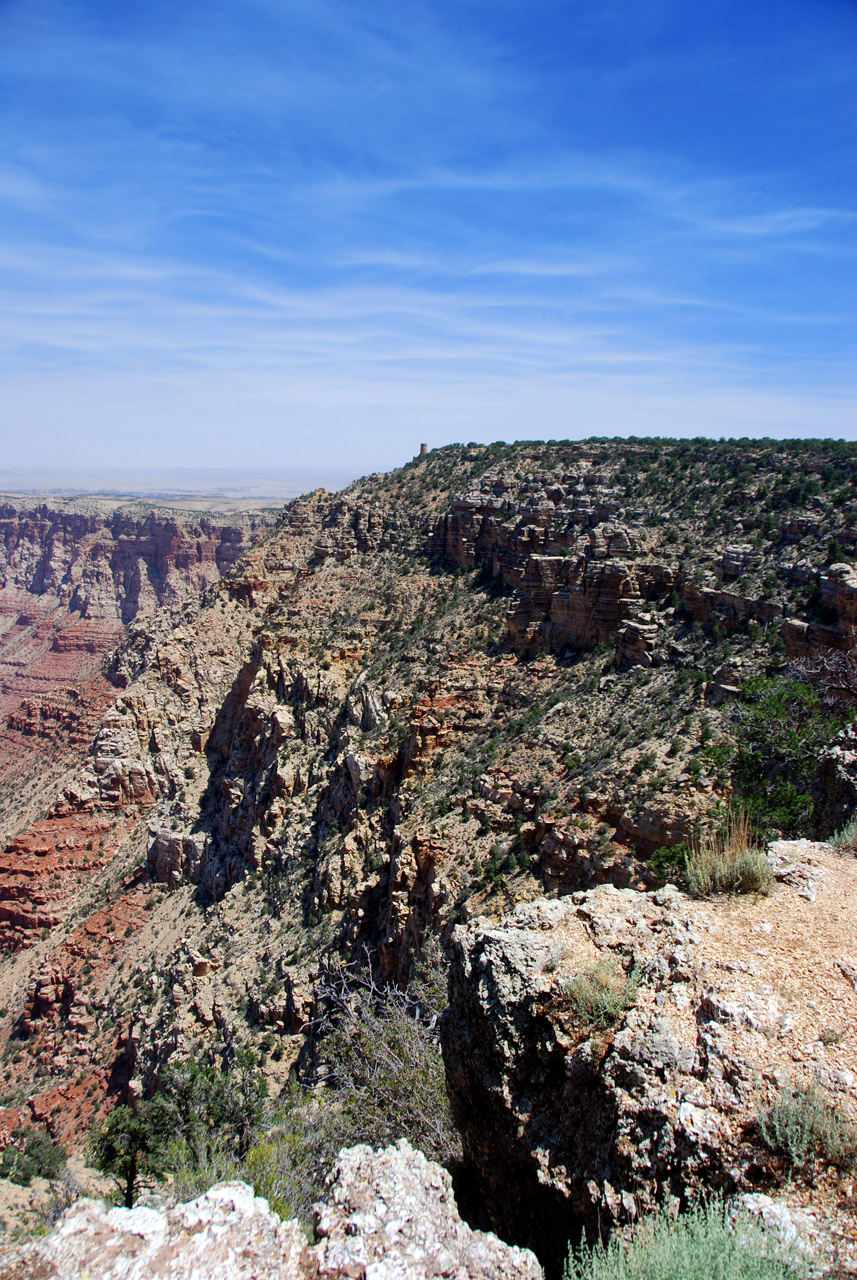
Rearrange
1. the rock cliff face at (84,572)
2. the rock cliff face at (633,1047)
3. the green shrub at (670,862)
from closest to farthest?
the rock cliff face at (633,1047), the green shrub at (670,862), the rock cliff face at (84,572)

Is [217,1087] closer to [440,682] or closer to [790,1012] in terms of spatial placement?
[440,682]

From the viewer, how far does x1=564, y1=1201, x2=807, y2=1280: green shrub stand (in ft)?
16.4

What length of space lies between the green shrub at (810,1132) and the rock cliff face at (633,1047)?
6.9 inches

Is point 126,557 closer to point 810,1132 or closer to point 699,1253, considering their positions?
point 810,1132

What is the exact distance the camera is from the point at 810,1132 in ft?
19.2

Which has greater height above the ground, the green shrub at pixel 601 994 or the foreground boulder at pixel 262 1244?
the green shrub at pixel 601 994

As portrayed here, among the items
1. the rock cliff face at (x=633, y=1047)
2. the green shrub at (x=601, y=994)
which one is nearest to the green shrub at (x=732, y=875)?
the rock cliff face at (x=633, y=1047)

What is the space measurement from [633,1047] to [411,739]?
22.0 m

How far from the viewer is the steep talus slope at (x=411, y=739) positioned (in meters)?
21.3

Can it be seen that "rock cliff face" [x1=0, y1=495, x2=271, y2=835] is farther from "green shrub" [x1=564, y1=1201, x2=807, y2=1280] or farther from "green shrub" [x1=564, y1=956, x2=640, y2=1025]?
"green shrub" [x1=564, y1=1201, x2=807, y2=1280]

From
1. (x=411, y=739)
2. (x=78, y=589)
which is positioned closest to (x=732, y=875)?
(x=411, y=739)

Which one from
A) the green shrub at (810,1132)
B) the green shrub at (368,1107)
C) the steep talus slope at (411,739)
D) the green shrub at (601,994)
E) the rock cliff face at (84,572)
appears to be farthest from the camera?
the rock cliff face at (84,572)

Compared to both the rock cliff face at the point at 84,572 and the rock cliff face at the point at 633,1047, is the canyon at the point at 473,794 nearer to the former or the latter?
the rock cliff face at the point at 633,1047

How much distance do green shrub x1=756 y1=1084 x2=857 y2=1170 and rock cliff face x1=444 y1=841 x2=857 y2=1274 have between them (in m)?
0.18
